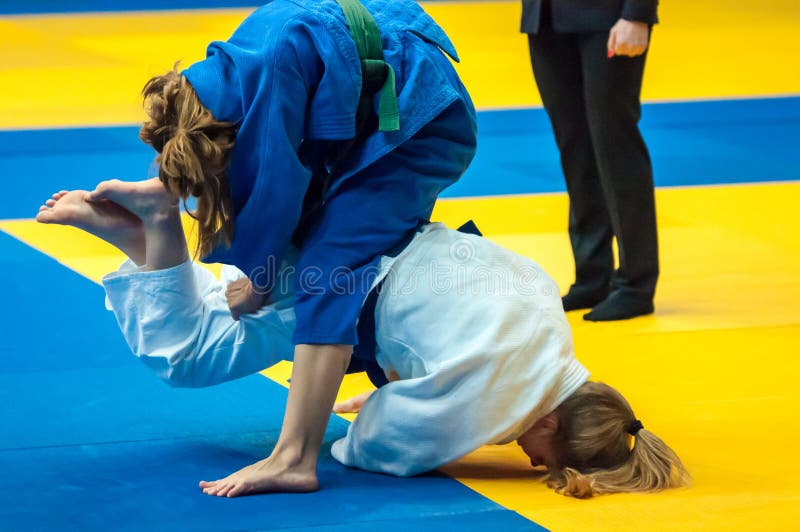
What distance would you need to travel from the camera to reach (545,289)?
10.9 ft

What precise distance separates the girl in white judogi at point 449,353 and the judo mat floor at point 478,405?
7 centimetres

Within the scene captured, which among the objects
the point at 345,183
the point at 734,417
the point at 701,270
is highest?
the point at 345,183

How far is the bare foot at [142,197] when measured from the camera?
126 inches

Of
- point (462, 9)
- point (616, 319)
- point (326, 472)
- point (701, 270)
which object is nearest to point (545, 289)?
point (326, 472)

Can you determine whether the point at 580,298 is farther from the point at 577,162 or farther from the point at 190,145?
the point at 190,145

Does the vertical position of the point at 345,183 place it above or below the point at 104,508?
above

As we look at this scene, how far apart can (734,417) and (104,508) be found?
1.82 meters

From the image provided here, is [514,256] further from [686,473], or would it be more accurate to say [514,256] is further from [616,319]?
[616,319]

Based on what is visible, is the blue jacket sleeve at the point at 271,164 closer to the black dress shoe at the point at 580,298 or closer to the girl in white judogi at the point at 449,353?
the girl in white judogi at the point at 449,353

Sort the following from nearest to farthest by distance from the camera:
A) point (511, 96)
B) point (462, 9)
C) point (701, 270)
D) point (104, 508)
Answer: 1. point (104, 508)
2. point (701, 270)
3. point (511, 96)
4. point (462, 9)

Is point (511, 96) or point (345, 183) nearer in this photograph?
point (345, 183)

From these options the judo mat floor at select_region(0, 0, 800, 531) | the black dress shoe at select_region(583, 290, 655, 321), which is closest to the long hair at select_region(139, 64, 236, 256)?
the judo mat floor at select_region(0, 0, 800, 531)

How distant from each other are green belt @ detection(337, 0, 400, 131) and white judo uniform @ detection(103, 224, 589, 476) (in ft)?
1.14

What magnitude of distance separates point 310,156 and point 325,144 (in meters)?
0.05
